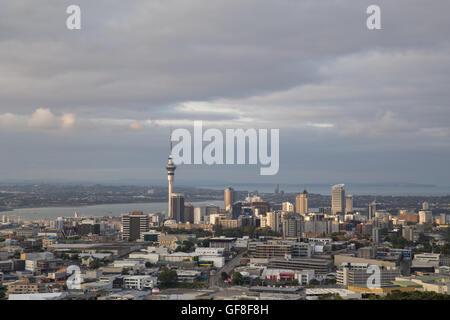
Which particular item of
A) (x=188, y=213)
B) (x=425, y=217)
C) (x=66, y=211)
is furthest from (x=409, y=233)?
(x=66, y=211)

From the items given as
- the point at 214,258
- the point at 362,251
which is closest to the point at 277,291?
the point at 214,258

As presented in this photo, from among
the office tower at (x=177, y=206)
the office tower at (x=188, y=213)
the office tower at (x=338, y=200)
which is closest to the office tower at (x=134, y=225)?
the office tower at (x=177, y=206)

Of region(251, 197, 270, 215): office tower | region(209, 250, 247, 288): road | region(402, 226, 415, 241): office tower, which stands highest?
region(251, 197, 270, 215): office tower

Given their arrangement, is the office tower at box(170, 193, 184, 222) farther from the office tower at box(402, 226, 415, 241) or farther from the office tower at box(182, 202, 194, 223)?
the office tower at box(402, 226, 415, 241)

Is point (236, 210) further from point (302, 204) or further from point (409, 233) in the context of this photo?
point (409, 233)

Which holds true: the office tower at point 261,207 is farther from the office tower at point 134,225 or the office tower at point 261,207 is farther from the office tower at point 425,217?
the office tower at point 134,225

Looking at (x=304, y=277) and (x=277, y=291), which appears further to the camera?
(x=304, y=277)

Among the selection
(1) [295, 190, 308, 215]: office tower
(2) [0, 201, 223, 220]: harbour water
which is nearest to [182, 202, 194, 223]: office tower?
(2) [0, 201, 223, 220]: harbour water

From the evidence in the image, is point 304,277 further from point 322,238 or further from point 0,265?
point 322,238

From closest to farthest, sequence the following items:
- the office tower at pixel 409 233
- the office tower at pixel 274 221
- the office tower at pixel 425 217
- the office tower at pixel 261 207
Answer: the office tower at pixel 409 233, the office tower at pixel 274 221, the office tower at pixel 425 217, the office tower at pixel 261 207
